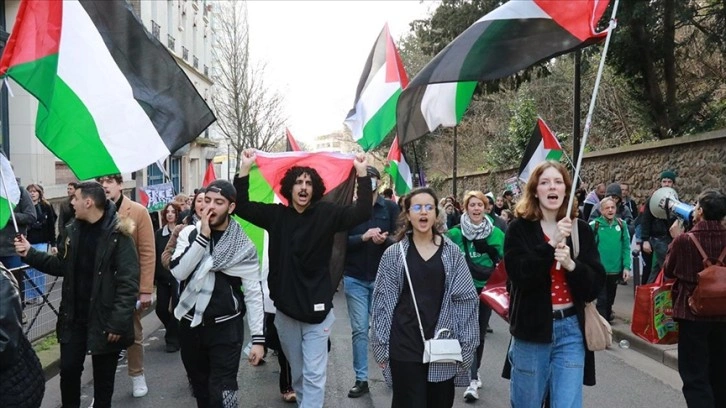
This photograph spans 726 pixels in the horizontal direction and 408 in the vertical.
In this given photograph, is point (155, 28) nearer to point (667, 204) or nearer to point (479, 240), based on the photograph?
point (667, 204)

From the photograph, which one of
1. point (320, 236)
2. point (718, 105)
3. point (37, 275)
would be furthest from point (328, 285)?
point (718, 105)

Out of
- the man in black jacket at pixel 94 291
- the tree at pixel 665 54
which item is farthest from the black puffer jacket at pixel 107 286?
the tree at pixel 665 54

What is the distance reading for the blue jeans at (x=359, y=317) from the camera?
20.5 feet

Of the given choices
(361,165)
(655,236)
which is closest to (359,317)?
(361,165)

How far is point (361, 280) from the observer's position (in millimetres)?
6391

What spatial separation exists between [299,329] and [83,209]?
1738 millimetres

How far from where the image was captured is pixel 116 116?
471cm

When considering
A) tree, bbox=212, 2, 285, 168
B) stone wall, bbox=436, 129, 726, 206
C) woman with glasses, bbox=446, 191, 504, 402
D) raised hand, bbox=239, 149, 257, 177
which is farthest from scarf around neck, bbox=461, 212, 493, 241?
tree, bbox=212, 2, 285, 168

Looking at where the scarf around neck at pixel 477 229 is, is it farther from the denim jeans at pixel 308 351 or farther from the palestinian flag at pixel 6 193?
the palestinian flag at pixel 6 193

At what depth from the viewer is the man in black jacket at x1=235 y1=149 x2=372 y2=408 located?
4816 millimetres

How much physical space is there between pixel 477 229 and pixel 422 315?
236 centimetres

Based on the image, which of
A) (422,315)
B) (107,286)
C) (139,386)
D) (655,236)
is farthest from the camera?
(655,236)

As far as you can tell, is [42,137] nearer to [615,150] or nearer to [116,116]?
[116,116]

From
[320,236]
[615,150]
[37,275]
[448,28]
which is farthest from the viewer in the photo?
[448,28]
